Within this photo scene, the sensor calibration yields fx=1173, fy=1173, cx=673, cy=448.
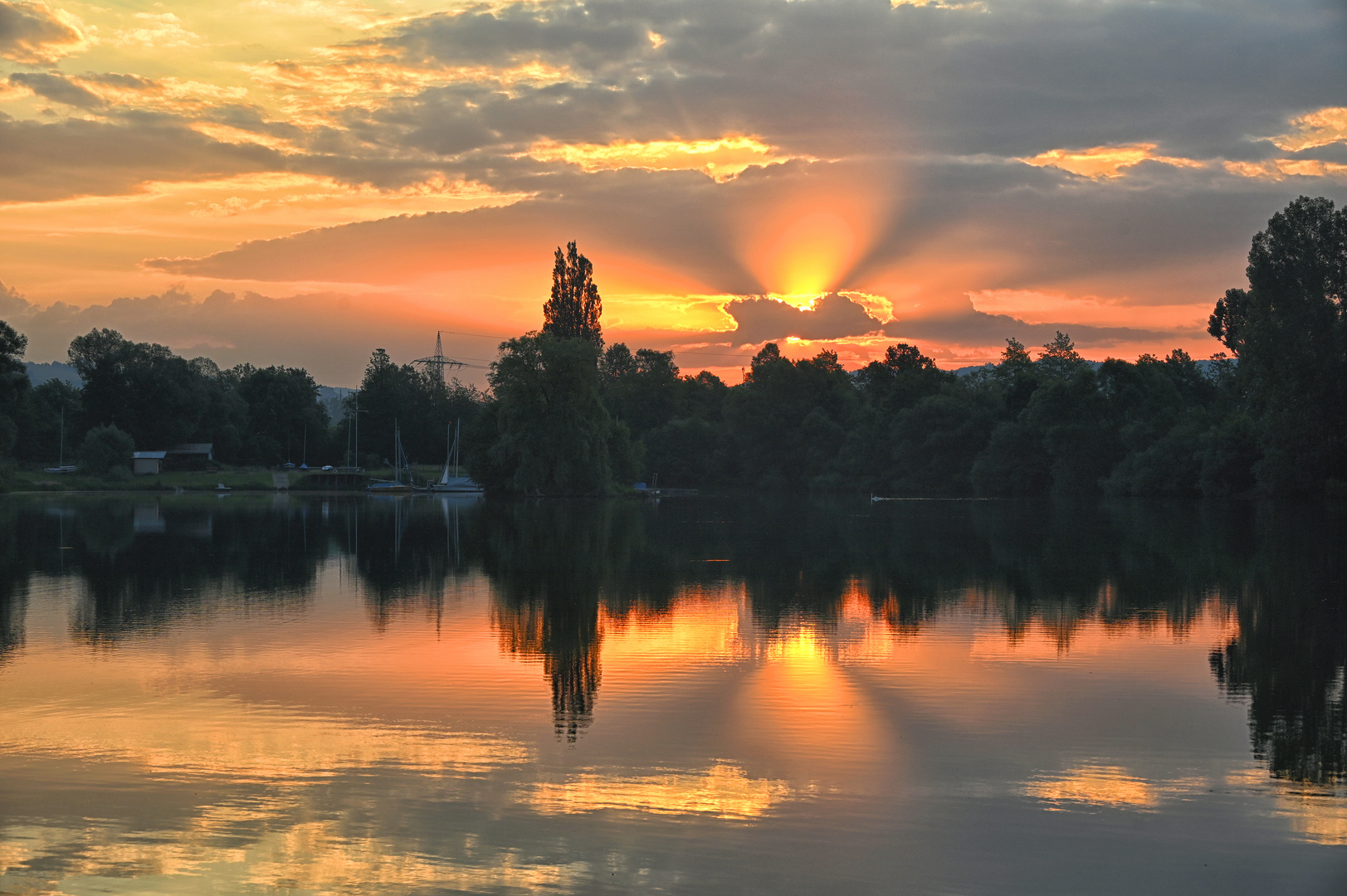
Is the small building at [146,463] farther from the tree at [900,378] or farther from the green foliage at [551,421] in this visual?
the tree at [900,378]

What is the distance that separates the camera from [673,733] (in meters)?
12.8

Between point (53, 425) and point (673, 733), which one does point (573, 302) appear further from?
point (673, 733)

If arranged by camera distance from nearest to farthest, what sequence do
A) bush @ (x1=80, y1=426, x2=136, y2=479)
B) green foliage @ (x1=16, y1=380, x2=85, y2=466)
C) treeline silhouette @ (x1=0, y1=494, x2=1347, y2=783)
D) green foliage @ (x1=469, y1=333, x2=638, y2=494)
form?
treeline silhouette @ (x1=0, y1=494, x2=1347, y2=783) < green foliage @ (x1=469, y1=333, x2=638, y2=494) < bush @ (x1=80, y1=426, x2=136, y2=479) < green foliage @ (x1=16, y1=380, x2=85, y2=466)

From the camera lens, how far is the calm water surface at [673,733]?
8664 mm

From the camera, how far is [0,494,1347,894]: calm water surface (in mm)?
8664

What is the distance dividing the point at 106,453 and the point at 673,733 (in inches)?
4773

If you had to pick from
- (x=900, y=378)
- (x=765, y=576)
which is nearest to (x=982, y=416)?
(x=900, y=378)

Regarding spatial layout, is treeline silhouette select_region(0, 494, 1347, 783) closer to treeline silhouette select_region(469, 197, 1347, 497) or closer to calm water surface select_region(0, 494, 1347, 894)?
calm water surface select_region(0, 494, 1347, 894)

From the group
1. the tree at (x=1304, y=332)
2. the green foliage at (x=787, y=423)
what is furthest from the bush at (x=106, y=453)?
the tree at (x=1304, y=332)

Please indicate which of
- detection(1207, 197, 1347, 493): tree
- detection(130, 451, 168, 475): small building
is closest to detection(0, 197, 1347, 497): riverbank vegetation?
detection(1207, 197, 1347, 493): tree

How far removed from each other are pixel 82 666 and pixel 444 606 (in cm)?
838

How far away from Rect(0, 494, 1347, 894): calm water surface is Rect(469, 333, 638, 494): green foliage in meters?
62.3

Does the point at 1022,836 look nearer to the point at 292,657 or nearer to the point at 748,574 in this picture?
the point at 292,657

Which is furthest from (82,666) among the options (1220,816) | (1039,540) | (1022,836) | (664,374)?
(664,374)
